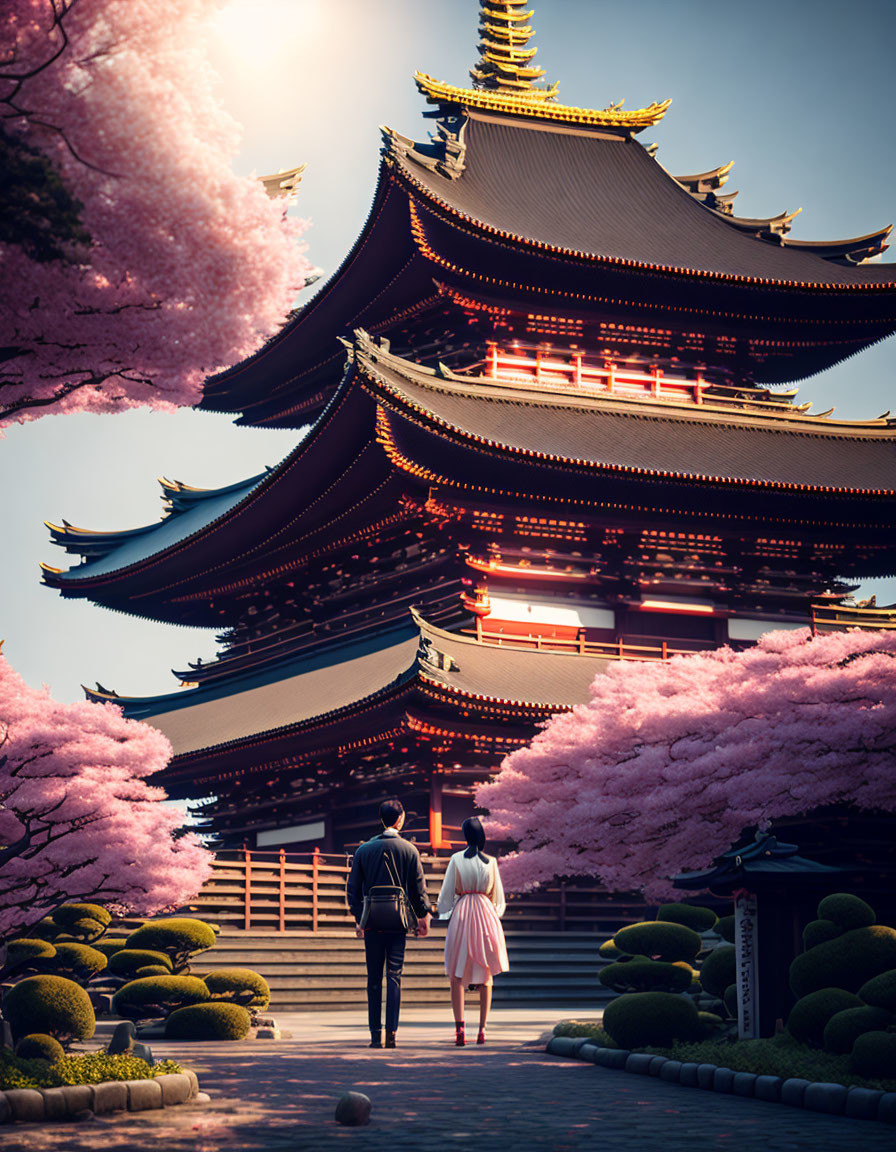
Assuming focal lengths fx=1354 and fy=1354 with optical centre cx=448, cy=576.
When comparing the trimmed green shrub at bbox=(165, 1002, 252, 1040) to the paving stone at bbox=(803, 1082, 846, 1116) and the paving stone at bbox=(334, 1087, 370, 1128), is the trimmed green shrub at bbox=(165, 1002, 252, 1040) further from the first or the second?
the paving stone at bbox=(803, 1082, 846, 1116)

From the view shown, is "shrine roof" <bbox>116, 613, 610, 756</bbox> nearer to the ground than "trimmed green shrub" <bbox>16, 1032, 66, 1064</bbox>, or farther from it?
farther from it

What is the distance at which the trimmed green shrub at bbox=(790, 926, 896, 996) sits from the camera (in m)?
10.9

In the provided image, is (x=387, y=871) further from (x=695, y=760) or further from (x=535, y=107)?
(x=535, y=107)

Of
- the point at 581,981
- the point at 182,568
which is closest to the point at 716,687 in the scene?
the point at 581,981

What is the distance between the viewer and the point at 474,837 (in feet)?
40.3

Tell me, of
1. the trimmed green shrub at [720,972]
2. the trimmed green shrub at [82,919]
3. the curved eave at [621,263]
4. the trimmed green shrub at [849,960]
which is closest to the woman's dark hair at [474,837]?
the trimmed green shrub at [720,972]

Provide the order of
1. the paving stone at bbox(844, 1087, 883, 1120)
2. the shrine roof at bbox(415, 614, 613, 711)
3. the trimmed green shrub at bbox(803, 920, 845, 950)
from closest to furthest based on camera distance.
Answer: the paving stone at bbox(844, 1087, 883, 1120), the trimmed green shrub at bbox(803, 920, 845, 950), the shrine roof at bbox(415, 614, 613, 711)

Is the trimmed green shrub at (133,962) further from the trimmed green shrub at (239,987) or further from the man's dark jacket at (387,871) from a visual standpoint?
the man's dark jacket at (387,871)

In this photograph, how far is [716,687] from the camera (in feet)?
61.4

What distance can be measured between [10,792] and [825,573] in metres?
19.1

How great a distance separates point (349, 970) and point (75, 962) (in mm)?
5090

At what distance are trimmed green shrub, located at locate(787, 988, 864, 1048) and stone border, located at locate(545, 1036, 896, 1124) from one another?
1.05 meters

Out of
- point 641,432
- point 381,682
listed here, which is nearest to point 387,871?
point 381,682

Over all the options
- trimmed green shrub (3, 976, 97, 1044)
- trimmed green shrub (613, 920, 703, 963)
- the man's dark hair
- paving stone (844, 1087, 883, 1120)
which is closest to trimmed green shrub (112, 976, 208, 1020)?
trimmed green shrub (3, 976, 97, 1044)
